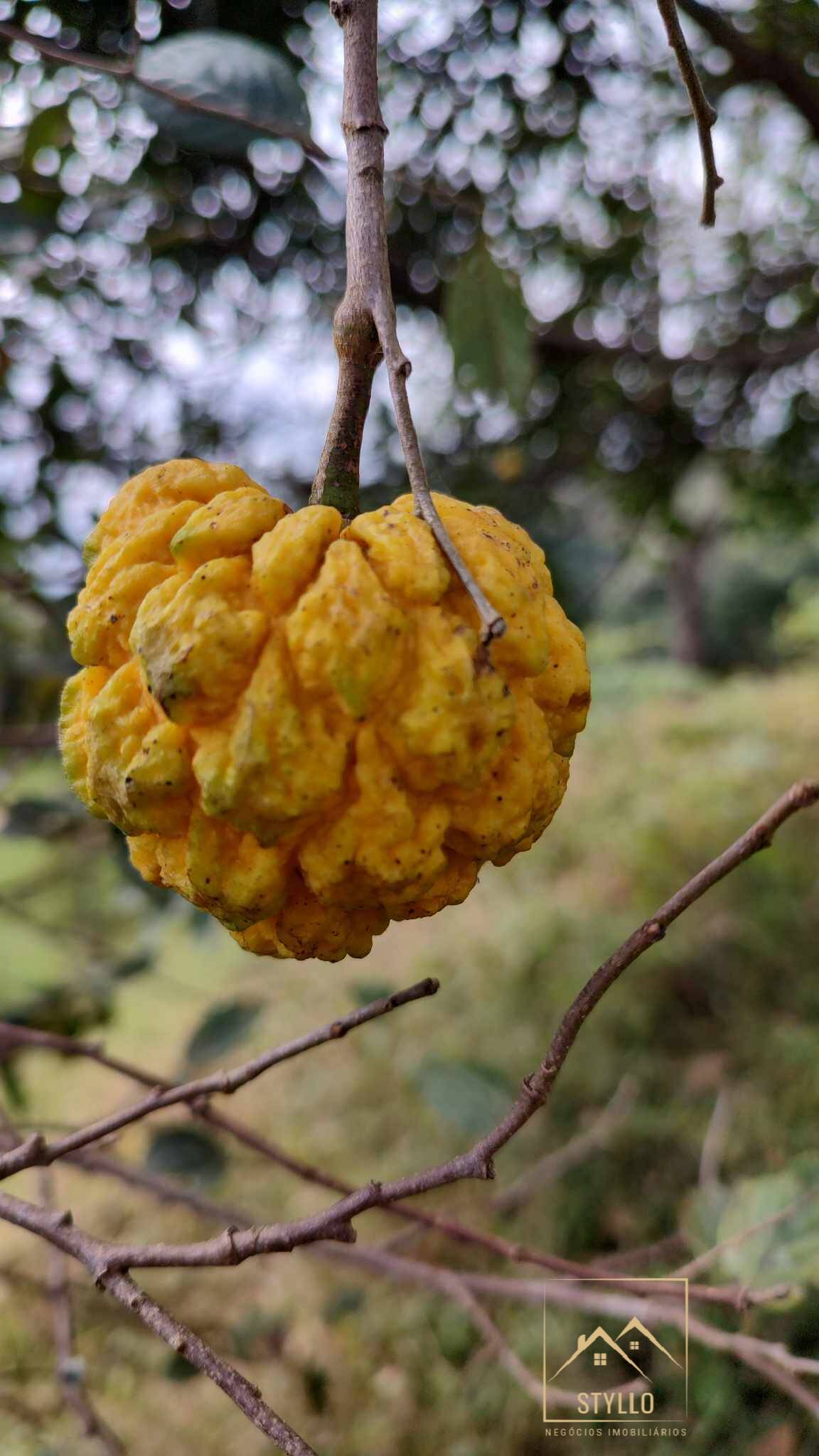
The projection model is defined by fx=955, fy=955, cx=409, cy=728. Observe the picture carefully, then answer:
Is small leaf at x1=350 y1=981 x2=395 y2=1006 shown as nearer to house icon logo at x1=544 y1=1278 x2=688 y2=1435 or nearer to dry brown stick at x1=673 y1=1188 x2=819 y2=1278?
house icon logo at x1=544 y1=1278 x2=688 y2=1435

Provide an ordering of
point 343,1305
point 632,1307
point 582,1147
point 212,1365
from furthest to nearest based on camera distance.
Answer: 1. point 582,1147
2. point 343,1305
3. point 632,1307
4. point 212,1365

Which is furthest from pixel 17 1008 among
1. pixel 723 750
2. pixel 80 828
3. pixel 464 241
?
pixel 723 750

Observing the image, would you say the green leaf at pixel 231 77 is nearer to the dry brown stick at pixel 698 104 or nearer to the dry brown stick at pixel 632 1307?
the dry brown stick at pixel 698 104

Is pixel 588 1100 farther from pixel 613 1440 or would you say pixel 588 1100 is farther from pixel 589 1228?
pixel 613 1440

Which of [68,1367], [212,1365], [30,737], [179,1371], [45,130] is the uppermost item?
[45,130]

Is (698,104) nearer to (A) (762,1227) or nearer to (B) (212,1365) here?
(B) (212,1365)

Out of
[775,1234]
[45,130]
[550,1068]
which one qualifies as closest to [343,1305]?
[775,1234]
